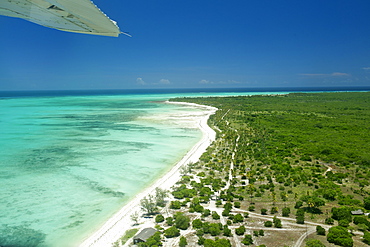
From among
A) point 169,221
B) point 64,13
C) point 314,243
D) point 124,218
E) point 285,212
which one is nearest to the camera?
point 64,13

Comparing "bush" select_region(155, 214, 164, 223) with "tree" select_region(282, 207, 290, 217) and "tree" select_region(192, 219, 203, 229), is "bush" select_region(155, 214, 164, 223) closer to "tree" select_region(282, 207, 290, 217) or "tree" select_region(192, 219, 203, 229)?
"tree" select_region(192, 219, 203, 229)

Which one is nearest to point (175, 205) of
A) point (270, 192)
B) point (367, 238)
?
point (270, 192)

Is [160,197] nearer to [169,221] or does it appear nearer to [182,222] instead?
[169,221]

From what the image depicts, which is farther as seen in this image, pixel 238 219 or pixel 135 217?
pixel 135 217

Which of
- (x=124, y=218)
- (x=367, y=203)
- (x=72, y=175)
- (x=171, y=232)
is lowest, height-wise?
(x=124, y=218)

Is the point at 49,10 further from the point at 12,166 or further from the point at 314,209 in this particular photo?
the point at 12,166

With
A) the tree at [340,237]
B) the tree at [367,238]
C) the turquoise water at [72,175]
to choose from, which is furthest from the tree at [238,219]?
the turquoise water at [72,175]

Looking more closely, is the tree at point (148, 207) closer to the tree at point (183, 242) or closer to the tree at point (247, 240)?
the tree at point (183, 242)
